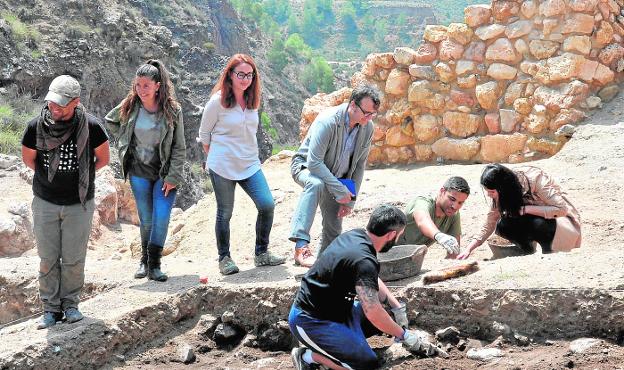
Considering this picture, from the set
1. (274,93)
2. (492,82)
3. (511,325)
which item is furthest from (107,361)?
(274,93)

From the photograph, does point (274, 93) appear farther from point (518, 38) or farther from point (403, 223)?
point (403, 223)

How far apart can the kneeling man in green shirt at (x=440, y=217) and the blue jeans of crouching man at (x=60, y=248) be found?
221cm

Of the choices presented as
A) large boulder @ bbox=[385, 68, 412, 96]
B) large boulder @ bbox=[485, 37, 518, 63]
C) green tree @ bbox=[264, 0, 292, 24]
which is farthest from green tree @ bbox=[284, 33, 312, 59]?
large boulder @ bbox=[485, 37, 518, 63]

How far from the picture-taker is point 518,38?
873 centimetres

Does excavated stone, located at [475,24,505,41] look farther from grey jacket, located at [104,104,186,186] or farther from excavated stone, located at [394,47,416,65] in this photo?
grey jacket, located at [104,104,186,186]

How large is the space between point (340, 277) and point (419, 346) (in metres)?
0.67

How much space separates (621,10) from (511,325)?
18.2 feet

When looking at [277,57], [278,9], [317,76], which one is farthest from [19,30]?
[278,9]

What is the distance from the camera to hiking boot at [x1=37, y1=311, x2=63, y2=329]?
473 centimetres

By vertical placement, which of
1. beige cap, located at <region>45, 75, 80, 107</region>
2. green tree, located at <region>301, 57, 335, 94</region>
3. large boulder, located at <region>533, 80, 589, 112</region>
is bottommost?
green tree, located at <region>301, 57, 335, 94</region>

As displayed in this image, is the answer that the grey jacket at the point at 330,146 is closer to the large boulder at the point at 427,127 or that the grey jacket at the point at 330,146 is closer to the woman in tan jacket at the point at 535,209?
the woman in tan jacket at the point at 535,209

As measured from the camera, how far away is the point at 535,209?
546 centimetres

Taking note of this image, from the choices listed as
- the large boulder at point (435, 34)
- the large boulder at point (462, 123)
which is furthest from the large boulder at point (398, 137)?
the large boulder at point (435, 34)

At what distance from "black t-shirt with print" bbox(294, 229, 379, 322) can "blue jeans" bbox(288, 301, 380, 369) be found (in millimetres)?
43
